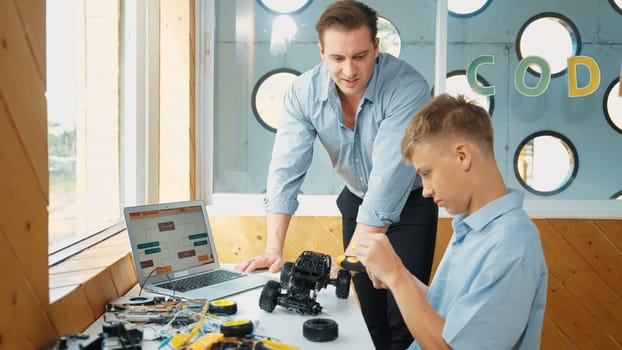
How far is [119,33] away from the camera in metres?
2.42

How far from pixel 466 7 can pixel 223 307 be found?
2.23 m

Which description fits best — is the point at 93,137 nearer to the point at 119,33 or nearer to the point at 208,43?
the point at 119,33

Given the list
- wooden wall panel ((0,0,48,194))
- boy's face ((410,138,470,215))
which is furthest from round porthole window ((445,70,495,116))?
wooden wall panel ((0,0,48,194))

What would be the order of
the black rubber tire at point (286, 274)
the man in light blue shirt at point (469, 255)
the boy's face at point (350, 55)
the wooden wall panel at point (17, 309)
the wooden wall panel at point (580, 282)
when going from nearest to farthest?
the wooden wall panel at point (17, 309)
the man in light blue shirt at point (469, 255)
the black rubber tire at point (286, 274)
the boy's face at point (350, 55)
the wooden wall panel at point (580, 282)

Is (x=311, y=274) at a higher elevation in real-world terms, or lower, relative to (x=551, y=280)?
higher

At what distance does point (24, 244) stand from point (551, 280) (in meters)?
2.44

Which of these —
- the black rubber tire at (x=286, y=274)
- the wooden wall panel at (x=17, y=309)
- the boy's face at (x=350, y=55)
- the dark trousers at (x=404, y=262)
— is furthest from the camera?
the dark trousers at (x=404, y=262)

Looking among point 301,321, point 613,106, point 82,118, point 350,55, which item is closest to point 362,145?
point 350,55

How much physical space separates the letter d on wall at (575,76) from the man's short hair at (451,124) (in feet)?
6.32

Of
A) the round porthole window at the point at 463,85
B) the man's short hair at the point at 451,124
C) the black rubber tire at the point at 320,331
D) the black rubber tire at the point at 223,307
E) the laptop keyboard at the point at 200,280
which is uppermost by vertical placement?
the round porthole window at the point at 463,85

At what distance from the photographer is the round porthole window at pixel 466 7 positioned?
306cm

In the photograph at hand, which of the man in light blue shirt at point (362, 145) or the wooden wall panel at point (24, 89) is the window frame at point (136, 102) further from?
the wooden wall panel at point (24, 89)

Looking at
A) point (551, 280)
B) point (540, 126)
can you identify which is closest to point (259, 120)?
point (540, 126)

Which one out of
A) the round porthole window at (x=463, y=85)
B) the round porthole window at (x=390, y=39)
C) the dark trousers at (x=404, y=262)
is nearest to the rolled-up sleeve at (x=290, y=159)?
the dark trousers at (x=404, y=262)
